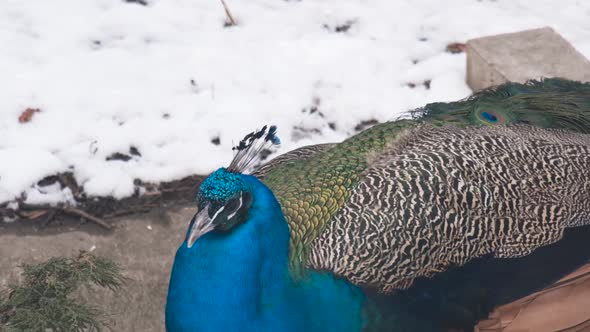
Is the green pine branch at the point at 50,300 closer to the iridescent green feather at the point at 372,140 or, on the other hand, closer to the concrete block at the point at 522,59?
the iridescent green feather at the point at 372,140

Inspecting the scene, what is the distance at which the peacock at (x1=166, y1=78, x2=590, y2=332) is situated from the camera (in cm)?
211

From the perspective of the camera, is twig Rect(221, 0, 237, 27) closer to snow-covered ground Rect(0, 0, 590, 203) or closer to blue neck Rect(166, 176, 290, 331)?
snow-covered ground Rect(0, 0, 590, 203)

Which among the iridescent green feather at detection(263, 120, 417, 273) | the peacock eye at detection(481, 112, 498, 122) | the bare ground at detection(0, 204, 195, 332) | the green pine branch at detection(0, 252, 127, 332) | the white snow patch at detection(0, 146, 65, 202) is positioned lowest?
the bare ground at detection(0, 204, 195, 332)

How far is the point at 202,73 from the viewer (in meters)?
3.82

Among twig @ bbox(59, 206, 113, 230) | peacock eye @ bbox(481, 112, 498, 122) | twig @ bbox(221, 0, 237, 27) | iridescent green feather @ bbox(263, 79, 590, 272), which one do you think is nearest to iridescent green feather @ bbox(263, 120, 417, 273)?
iridescent green feather @ bbox(263, 79, 590, 272)

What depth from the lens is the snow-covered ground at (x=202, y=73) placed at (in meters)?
3.37

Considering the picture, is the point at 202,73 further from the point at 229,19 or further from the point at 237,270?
the point at 237,270

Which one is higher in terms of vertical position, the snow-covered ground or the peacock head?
the peacock head

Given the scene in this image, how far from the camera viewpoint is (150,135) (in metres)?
3.47

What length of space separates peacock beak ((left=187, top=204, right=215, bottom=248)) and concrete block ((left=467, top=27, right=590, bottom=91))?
6.52 feet

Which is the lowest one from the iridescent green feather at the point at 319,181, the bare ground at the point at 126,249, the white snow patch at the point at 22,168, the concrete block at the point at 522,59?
the concrete block at the point at 522,59

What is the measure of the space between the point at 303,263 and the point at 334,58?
186cm

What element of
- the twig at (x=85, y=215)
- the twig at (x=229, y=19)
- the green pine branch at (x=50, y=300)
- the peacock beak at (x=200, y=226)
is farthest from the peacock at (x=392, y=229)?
the twig at (x=229, y=19)

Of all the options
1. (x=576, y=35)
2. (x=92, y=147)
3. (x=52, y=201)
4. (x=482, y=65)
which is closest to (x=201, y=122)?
(x=92, y=147)
